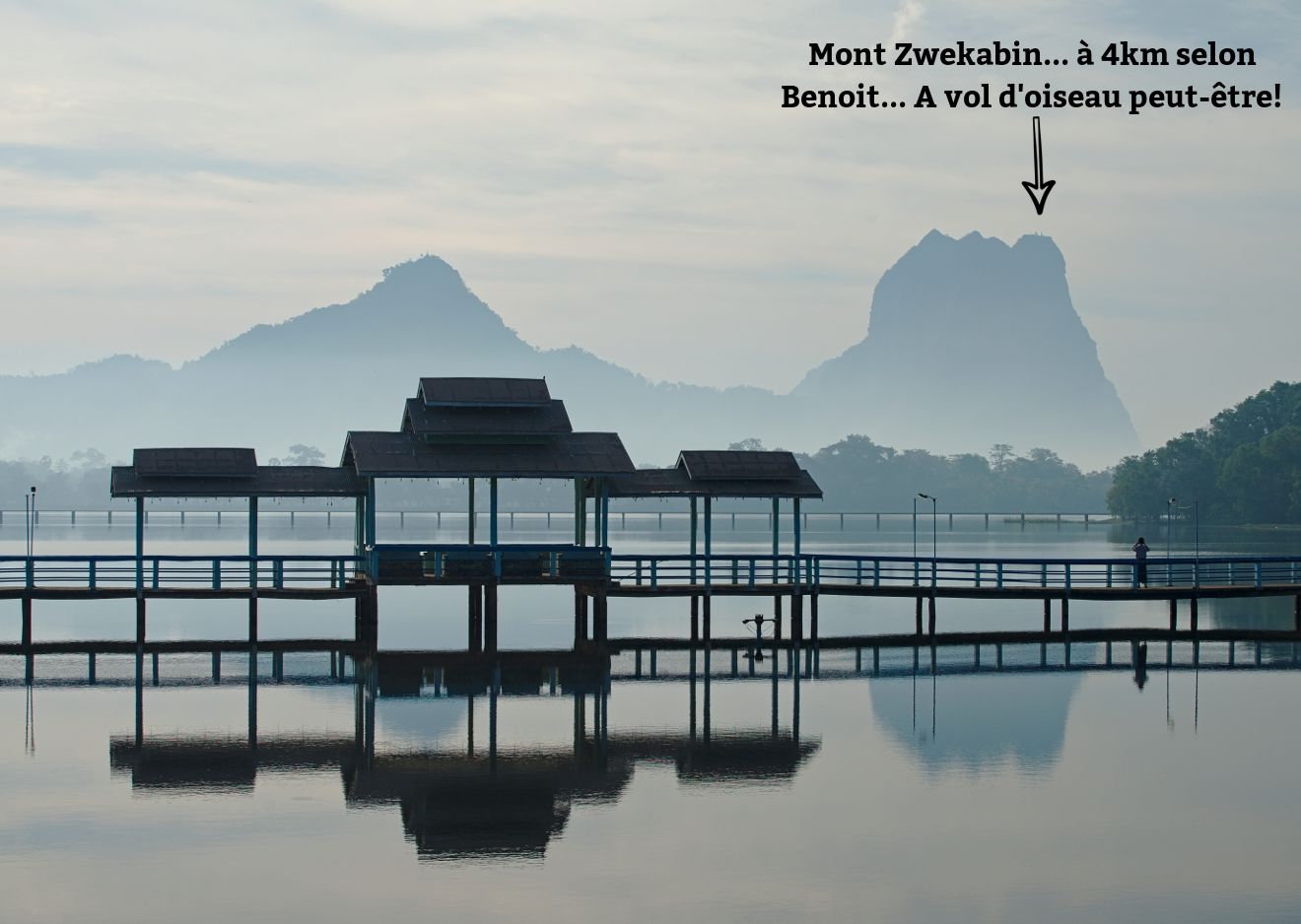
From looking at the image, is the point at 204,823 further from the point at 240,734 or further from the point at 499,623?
the point at 499,623

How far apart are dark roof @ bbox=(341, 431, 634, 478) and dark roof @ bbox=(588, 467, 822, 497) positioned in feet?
2.77

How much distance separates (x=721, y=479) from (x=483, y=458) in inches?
261

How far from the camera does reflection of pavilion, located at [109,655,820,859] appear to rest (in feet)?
91.0

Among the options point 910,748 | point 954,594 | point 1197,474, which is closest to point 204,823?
point 910,748

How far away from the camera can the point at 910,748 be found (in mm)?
34812

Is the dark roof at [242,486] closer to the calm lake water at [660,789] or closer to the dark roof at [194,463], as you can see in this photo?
the dark roof at [194,463]

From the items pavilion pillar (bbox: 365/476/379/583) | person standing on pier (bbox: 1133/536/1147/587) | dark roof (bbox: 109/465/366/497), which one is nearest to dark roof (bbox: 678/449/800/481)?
pavilion pillar (bbox: 365/476/379/583)

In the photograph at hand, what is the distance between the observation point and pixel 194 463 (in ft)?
161

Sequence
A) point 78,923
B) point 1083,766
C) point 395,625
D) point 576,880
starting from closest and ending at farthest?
point 78,923, point 576,880, point 1083,766, point 395,625

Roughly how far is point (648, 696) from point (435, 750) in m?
8.67

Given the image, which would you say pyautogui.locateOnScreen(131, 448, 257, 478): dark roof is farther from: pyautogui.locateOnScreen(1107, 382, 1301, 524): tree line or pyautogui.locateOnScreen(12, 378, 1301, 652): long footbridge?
pyautogui.locateOnScreen(1107, 382, 1301, 524): tree line

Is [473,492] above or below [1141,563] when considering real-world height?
above

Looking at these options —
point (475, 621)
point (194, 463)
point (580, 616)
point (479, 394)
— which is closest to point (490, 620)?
point (475, 621)

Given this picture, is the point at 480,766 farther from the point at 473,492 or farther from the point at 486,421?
the point at 486,421
